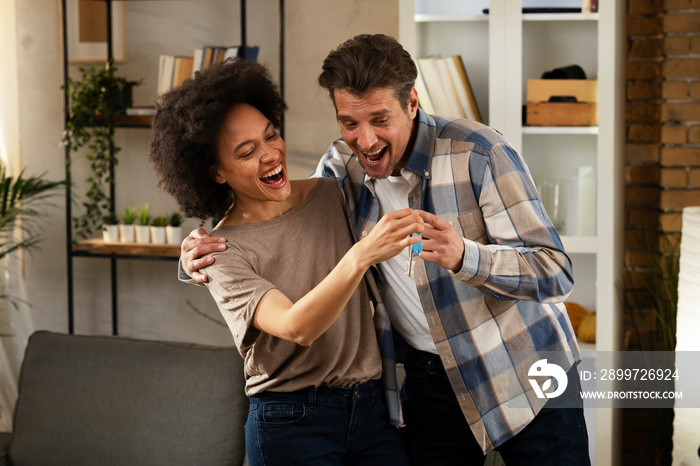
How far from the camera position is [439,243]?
1438 millimetres

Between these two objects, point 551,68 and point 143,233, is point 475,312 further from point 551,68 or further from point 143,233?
point 143,233

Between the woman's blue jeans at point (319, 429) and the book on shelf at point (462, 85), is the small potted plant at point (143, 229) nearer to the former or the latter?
the book on shelf at point (462, 85)

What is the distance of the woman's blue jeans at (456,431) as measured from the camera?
167 centimetres

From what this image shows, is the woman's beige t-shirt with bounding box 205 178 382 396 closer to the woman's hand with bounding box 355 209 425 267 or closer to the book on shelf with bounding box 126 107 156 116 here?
the woman's hand with bounding box 355 209 425 267

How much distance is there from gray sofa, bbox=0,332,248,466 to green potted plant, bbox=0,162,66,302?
3.37 feet

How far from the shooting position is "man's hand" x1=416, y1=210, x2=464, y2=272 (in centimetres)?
143

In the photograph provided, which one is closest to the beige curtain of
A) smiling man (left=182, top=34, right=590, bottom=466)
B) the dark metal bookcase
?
the dark metal bookcase

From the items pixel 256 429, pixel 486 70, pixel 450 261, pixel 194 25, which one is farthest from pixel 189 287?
pixel 450 261

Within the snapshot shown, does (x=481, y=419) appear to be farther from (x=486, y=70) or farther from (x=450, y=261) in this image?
(x=486, y=70)

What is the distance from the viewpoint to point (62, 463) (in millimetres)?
2475

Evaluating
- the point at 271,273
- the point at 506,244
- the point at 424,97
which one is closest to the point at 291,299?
the point at 271,273

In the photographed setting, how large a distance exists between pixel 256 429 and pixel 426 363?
1.42ft

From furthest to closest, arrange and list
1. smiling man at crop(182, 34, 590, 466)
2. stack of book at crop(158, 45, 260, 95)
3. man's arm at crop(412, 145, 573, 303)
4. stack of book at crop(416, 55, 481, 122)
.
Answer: stack of book at crop(158, 45, 260, 95) → stack of book at crop(416, 55, 481, 122) → smiling man at crop(182, 34, 590, 466) → man's arm at crop(412, 145, 573, 303)

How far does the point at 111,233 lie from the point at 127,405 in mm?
1239
